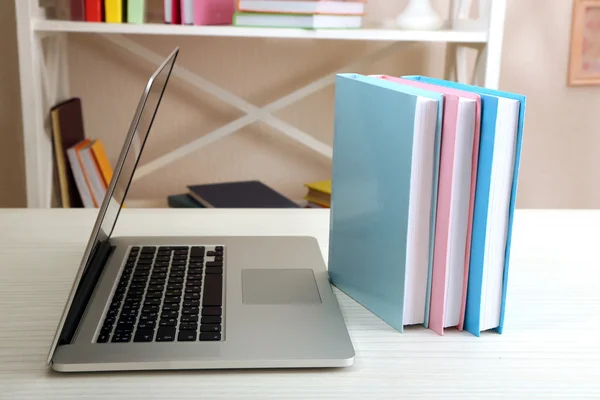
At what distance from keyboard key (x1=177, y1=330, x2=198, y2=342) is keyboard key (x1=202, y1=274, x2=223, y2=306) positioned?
7cm

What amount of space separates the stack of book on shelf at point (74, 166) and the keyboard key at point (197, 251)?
0.93 metres

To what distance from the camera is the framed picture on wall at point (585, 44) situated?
2059mm

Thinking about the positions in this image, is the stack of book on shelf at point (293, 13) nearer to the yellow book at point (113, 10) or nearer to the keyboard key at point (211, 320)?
the yellow book at point (113, 10)

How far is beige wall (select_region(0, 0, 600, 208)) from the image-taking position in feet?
6.55

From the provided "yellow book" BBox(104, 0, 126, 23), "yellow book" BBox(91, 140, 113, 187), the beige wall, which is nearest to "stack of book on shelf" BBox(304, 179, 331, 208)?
the beige wall

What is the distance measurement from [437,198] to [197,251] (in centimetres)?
35

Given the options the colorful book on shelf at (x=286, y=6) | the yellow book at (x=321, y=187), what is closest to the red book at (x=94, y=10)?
the colorful book on shelf at (x=286, y=6)

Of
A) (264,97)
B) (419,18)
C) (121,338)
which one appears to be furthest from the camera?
(264,97)

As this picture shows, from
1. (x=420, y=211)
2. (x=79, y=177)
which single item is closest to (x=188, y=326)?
(x=420, y=211)

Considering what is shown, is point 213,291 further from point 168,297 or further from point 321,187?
point 321,187

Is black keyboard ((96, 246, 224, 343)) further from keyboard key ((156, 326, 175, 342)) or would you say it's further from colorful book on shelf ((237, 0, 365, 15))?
colorful book on shelf ((237, 0, 365, 15))

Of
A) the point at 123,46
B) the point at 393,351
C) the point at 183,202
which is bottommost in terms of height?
the point at 183,202

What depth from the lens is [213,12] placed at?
1.67 meters

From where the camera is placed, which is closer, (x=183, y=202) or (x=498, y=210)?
(x=498, y=210)
